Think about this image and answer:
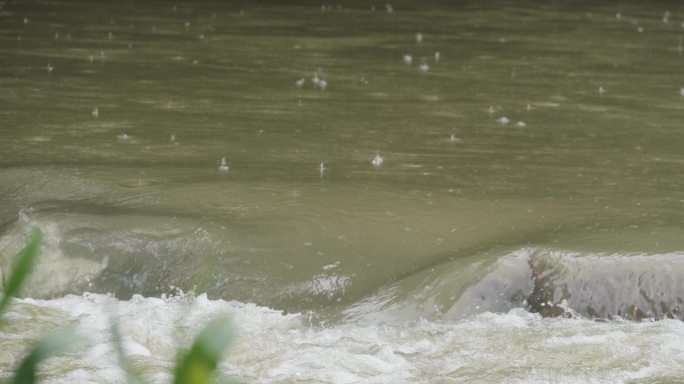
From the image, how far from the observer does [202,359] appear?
53 cm

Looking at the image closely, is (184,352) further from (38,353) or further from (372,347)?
(372,347)

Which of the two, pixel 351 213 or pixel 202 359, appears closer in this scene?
pixel 202 359

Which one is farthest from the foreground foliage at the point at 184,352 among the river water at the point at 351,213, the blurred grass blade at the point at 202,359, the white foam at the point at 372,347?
the white foam at the point at 372,347

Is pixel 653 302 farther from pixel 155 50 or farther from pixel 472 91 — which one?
pixel 155 50

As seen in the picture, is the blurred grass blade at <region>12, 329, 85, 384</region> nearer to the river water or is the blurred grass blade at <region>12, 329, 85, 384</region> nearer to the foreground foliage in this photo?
the foreground foliage

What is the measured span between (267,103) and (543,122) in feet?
6.07

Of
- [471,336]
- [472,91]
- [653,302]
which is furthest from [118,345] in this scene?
[472,91]

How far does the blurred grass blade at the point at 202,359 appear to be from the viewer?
20.9 inches

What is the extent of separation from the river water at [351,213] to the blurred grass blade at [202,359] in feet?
4.42

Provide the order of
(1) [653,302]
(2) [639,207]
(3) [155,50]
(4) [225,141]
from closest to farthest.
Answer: (1) [653,302] → (2) [639,207] → (4) [225,141] → (3) [155,50]

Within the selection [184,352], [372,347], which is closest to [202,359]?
[184,352]

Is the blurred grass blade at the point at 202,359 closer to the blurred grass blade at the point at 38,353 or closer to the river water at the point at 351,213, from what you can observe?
the blurred grass blade at the point at 38,353

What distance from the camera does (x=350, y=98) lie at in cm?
746

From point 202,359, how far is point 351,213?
14.4ft
